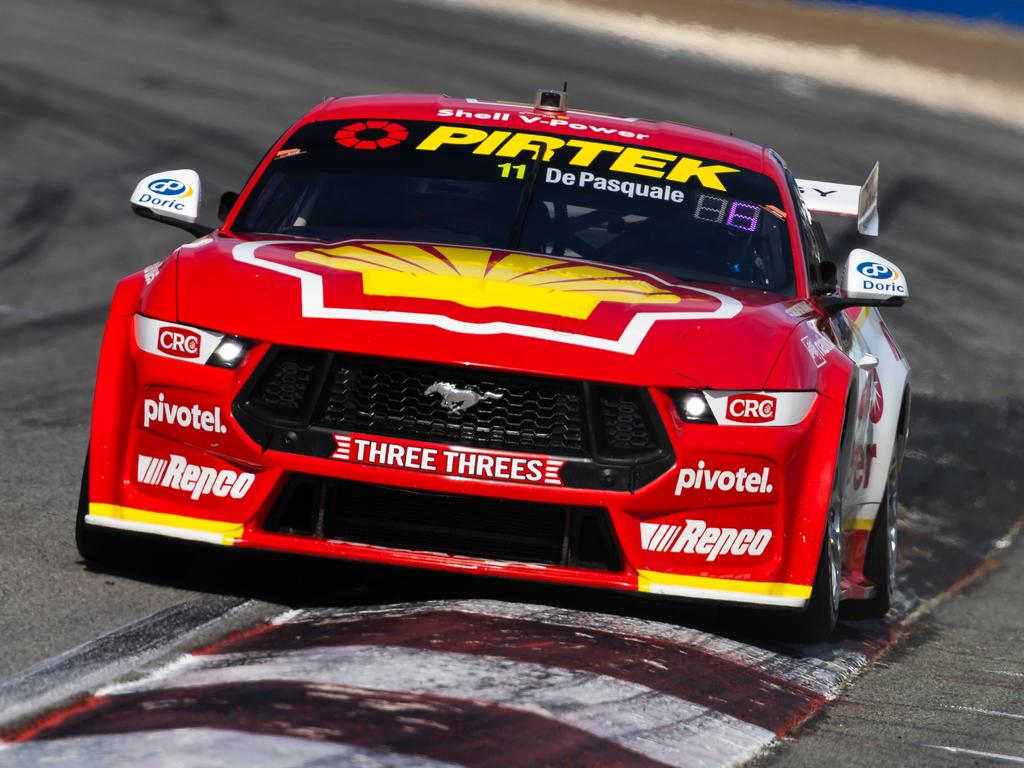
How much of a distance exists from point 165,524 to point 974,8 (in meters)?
20.9

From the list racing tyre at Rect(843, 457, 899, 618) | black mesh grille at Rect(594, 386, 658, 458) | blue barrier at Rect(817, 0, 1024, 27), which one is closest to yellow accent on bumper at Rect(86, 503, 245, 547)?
black mesh grille at Rect(594, 386, 658, 458)

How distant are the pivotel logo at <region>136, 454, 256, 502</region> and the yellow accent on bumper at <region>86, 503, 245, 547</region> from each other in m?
0.08

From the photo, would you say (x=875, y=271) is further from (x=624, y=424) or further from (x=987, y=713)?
(x=987, y=713)

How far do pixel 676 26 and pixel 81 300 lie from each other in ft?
49.9

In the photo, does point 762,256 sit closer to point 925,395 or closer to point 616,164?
point 616,164

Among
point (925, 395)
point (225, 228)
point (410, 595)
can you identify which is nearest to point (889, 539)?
point (410, 595)

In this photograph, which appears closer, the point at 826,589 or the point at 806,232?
the point at 826,589

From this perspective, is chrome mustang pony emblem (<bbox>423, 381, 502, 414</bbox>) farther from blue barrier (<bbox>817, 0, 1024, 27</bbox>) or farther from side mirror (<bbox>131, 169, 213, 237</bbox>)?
blue barrier (<bbox>817, 0, 1024, 27</bbox>)

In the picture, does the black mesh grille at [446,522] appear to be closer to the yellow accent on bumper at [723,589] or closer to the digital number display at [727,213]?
the yellow accent on bumper at [723,589]

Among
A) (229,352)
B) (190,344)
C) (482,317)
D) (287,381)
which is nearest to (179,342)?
(190,344)

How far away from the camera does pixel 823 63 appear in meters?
25.0

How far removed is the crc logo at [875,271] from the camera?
7012mm

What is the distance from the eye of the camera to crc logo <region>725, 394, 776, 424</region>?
5.63m

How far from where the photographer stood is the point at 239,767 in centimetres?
385
